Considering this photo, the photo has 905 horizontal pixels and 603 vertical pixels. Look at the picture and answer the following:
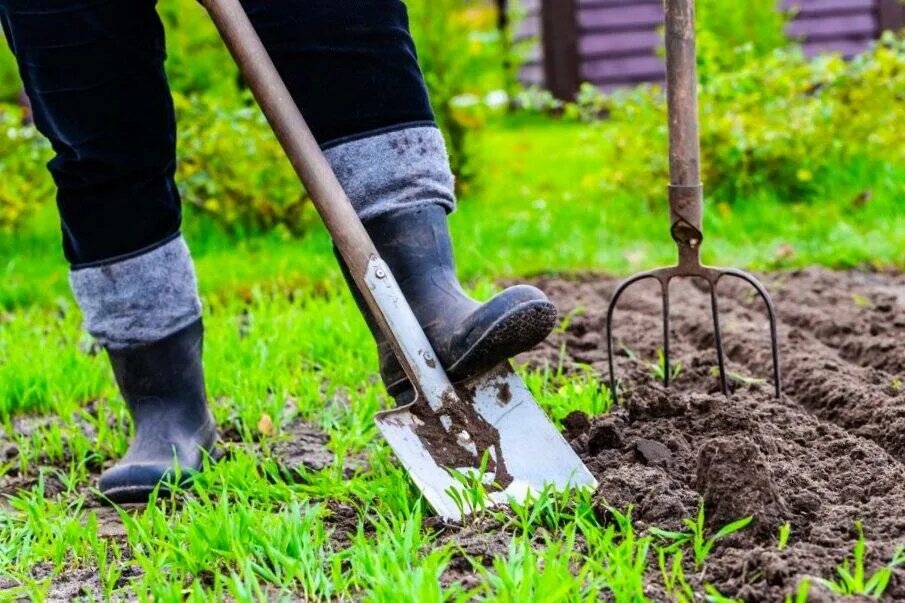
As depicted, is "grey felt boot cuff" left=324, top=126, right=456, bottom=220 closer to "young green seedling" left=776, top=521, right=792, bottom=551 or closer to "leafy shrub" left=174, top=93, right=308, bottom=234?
"young green seedling" left=776, top=521, right=792, bottom=551

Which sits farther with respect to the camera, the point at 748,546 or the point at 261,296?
the point at 261,296

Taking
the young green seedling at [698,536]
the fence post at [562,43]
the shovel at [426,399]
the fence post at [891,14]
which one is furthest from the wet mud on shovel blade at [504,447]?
the fence post at [891,14]

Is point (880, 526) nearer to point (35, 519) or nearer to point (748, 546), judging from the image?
point (748, 546)

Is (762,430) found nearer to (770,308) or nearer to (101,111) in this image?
(770,308)

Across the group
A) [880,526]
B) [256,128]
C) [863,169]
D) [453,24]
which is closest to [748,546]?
[880,526]

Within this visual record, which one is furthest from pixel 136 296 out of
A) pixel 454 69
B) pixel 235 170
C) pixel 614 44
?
pixel 614 44

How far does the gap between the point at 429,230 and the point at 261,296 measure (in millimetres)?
1897

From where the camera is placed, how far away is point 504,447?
1988mm

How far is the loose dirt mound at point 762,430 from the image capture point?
169cm

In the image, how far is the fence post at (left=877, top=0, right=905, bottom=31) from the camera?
10.6 meters

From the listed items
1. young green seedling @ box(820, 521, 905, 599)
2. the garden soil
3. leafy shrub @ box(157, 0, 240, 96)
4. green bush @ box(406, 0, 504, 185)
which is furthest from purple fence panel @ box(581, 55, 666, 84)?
young green seedling @ box(820, 521, 905, 599)

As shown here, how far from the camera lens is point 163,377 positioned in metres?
2.37

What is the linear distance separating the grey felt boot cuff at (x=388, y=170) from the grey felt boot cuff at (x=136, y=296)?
0.46 m

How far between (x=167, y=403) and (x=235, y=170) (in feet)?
9.20
